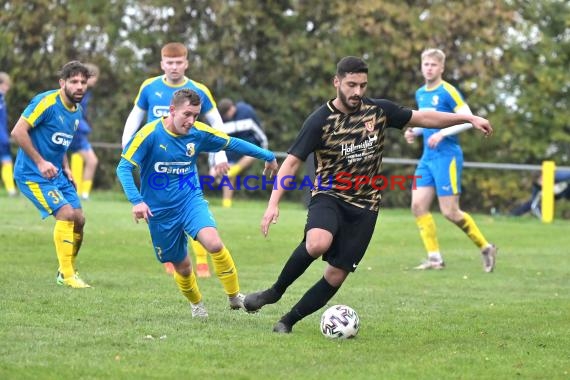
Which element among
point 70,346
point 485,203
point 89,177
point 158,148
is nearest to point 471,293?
point 158,148

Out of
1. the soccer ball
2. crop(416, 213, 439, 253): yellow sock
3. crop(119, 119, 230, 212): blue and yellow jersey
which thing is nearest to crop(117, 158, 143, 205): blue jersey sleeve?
crop(119, 119, 230, 212): blue and yellow jersey

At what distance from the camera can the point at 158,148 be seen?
8.76 metres

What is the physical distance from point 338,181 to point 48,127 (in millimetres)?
3601

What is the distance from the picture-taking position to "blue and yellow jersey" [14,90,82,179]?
10414 millimetres

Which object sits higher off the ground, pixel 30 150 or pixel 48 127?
A: pixel 48 127

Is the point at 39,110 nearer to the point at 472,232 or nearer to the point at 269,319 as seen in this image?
the point at 269,319

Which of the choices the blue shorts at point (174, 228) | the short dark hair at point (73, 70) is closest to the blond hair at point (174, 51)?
the short dark hair at point (73, 70)

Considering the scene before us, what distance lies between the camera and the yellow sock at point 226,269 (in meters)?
8.71

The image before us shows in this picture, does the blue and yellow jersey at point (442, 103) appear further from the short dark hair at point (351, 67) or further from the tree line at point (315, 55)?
the tree line at point (315, 55)

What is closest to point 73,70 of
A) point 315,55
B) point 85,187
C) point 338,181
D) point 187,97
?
point 187,97

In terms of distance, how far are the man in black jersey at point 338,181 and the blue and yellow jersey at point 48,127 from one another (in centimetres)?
331

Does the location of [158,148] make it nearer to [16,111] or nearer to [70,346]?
[70,346]

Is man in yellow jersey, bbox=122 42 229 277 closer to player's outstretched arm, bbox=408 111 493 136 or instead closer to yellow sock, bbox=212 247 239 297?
yellow sock, bbox=212 247 239 297

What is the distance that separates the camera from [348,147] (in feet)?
26.1
